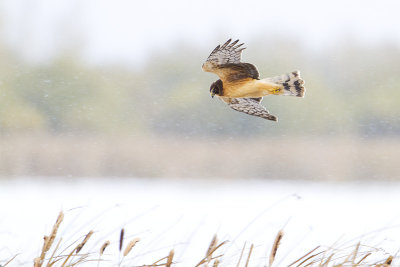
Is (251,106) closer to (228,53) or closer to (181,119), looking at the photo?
(228,53)

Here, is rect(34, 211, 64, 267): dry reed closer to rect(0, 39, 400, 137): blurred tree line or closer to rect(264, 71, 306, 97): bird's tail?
rect(264, 71, 306, 97): bird's tail

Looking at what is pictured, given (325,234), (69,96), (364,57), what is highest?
(364,57)

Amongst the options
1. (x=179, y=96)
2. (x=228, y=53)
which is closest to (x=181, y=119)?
(x=179, y=96)

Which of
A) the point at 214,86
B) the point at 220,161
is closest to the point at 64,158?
the point at 220,161

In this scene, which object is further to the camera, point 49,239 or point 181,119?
point 181,119

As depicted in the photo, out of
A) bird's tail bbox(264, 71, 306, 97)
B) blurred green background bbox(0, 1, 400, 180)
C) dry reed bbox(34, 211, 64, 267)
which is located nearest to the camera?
dry reed bbox(34, 211, 64, 267)

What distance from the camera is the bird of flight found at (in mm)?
1088

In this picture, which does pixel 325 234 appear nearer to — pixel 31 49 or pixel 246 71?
pixel 246 71

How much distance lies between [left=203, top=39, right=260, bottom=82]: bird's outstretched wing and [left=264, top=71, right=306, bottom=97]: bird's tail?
5cm

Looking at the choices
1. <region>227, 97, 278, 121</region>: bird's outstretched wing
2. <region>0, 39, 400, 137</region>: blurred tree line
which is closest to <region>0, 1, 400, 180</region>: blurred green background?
<region>0, 39, 400, 137</region>: blurred tree line

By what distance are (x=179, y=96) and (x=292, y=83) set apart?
676 centimetres

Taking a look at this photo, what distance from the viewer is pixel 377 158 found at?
345 inches

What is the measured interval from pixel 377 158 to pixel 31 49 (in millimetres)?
4586

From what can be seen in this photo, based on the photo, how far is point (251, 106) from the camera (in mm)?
1141
